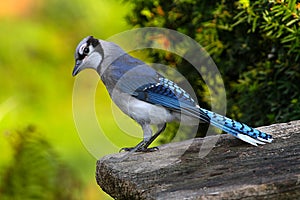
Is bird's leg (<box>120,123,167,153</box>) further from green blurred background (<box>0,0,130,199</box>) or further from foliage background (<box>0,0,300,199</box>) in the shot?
→ green blurred background (<box>0,0,130,199</box>)

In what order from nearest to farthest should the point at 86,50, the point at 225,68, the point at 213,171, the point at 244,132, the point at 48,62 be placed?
the point at 213,171 < the point at 244,132 < the point at 86,50 < the point at 225,68 < the point at 48,62

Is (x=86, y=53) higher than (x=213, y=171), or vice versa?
(x=86, y=53)

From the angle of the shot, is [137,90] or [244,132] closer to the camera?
[244,132]

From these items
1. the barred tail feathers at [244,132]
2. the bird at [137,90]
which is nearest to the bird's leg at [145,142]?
the bird at [137,90]

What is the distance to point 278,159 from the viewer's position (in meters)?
2.47

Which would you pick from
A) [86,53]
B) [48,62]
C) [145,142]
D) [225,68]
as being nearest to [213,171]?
[145,142]

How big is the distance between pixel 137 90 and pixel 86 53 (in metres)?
0.24

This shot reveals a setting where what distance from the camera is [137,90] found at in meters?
2.96

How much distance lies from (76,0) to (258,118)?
350 centimetres

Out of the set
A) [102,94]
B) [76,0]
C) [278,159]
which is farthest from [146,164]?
[76,0]

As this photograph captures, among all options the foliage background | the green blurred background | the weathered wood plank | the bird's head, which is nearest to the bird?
the bird's head

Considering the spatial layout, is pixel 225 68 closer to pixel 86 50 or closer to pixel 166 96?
pixel 166 96

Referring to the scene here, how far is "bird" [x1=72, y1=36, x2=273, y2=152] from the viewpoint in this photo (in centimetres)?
288

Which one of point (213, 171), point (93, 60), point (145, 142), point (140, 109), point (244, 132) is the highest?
point (93, 60)
